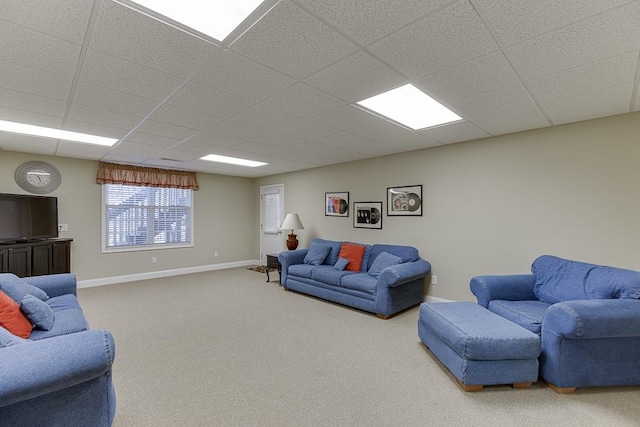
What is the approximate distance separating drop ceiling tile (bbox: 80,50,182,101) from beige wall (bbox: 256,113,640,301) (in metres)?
3.50

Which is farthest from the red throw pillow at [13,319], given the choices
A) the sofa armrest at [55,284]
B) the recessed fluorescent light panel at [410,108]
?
the recessed fluorescent light panel at [410,108]

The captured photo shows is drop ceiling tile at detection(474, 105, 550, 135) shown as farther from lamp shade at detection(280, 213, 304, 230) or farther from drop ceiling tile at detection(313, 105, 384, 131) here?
lamp shade at detection(280, 213, 304, 230)

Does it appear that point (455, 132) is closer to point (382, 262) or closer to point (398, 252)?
point (398, 252)

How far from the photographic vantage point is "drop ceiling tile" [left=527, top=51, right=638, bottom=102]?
1909 millimetres

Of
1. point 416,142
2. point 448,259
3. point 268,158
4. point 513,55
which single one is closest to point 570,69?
point 513,55

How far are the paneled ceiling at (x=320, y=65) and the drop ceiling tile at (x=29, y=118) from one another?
0.03 metres

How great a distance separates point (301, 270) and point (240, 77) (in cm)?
324

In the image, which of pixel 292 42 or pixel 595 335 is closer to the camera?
pixel 292 42

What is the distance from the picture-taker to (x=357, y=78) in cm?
214

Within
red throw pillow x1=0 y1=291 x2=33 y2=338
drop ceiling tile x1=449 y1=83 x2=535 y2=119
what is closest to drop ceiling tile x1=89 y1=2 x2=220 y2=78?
red throw pillow x1=0 y1=291 x2=33 y2=338

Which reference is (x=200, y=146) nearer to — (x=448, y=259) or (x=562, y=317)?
(x=448, y=259)

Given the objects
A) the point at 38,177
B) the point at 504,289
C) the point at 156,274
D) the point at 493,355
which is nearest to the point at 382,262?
the point at 504,289

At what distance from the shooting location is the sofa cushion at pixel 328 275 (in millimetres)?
4176

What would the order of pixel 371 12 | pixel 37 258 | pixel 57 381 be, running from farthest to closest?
pixel 37 258, pixel 371 12, pixel 57 381
